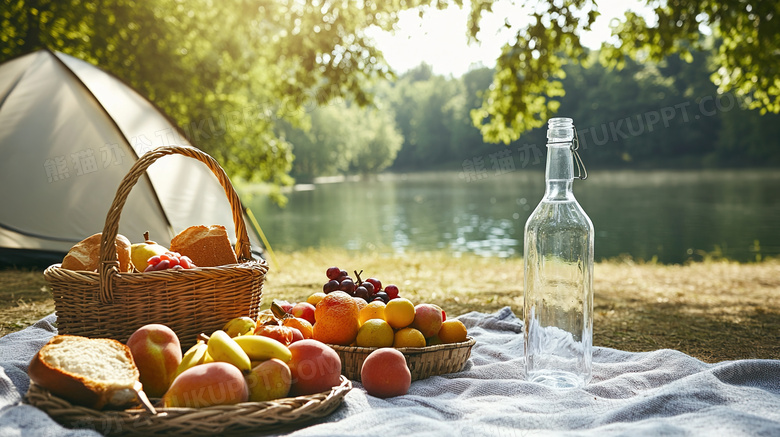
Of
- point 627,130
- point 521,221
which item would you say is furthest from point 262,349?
point 627,130

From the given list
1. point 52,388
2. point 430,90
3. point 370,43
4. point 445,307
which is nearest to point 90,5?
point 370,43

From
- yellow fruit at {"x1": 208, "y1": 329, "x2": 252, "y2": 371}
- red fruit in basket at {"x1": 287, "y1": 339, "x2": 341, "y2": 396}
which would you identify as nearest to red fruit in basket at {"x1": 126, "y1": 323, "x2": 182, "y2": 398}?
yellow fruit at {"x1": 208, "y1": 329, "x2": 252, "y2": 371}

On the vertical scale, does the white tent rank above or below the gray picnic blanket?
above

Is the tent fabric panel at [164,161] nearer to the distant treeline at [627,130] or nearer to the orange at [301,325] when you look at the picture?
the orange at [301,325]

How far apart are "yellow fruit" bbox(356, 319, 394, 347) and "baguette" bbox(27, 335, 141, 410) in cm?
97

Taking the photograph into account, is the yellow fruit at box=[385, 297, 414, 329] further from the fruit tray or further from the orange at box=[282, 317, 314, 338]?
the fruit tray

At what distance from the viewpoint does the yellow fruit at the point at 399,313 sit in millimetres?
2545

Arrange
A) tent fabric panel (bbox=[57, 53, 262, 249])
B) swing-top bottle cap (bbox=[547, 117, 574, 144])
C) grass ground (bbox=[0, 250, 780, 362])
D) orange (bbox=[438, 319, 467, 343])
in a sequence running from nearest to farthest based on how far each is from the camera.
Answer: swing-top bottle cap (bbox=[547, 117, 574, 144]) → orange (bbox=[438, 319, 467, 343]) → grass ground (bbox=[0, 250, 780, 362]) → tent fabric panel (bbox=[57, 53, 262, 249])

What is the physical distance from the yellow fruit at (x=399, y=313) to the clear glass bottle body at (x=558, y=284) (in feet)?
1.71

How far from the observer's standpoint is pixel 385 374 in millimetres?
2240

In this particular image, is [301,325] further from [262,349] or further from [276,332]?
[262,349]

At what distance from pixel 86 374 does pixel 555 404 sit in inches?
64.9

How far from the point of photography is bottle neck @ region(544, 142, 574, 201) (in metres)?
2.35

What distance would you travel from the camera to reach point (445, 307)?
4.52 meters
